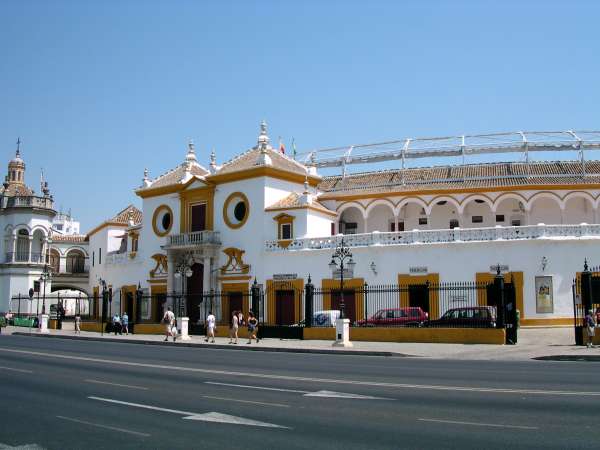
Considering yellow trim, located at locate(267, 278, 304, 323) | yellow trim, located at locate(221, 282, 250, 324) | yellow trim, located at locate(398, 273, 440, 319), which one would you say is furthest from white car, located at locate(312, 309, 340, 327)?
yellow trim, located at locate(221, 282, 250, 324)

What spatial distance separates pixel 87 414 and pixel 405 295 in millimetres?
26331

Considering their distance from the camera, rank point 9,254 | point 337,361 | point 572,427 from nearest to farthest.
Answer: point 572,427 → point 337,361 → point 9,254

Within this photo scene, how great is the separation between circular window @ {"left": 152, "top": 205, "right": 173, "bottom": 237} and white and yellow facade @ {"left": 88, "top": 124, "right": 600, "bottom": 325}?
0.08 meters

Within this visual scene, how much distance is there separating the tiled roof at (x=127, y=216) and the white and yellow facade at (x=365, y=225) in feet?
19.5

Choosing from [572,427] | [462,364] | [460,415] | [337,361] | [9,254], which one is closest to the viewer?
[572,427]

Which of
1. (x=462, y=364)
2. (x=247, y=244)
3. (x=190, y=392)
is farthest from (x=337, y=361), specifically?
(x=247, y=244)

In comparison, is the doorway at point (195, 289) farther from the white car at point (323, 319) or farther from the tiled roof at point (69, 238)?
→ the tiled roof at point (69, 238)

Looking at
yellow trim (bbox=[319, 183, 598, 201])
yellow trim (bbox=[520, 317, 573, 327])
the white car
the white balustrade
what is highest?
yellow trim (bbox=[319, 183, 598, 201])

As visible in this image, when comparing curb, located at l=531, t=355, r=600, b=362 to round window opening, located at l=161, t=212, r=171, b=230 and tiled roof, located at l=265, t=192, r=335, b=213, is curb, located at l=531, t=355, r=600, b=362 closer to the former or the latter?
tiled roof, located at l=265, t=192, r=335, b=213

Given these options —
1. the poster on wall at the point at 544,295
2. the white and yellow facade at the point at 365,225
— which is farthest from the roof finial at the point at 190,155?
the poster on wall at the point at 544,295

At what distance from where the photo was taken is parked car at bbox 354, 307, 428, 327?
3021 centimetres

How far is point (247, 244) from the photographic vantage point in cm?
4188

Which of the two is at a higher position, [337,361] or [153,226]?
[153,226]

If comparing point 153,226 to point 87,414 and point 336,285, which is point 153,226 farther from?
point 87,414
